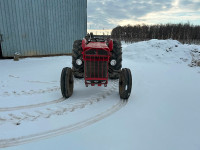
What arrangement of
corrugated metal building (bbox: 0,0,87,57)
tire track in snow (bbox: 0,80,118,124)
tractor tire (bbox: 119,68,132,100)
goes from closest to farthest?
tire track in snow (bbox: 0,80,118,124)
tractor tire (bbox: 119,68,132,100)
corrugated metal building (bbox: 0,0,87,57)

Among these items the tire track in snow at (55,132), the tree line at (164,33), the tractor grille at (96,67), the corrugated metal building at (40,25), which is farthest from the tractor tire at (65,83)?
the tree line at (164,33)

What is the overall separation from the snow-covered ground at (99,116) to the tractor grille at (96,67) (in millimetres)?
538

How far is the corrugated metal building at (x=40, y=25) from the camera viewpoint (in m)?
7.02

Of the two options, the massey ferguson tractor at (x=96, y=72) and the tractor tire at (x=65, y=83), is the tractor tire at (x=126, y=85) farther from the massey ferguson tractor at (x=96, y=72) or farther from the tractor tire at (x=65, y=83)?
the tractor tire at (x=65, y=83)

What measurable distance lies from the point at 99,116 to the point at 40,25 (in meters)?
6.98

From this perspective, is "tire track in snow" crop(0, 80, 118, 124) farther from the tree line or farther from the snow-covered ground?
the tree line

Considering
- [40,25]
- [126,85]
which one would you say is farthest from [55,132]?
[40,25]

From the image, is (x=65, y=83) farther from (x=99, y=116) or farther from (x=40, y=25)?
(x=40, y=25)

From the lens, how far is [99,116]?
8.35 ft

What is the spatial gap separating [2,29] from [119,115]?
7.32 metres

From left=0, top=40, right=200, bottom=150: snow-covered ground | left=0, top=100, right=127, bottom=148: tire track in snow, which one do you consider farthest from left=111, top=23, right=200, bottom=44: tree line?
left=0, top=100, right=127, bottom=148: tire track in snow

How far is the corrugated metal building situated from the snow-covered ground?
3499 mm

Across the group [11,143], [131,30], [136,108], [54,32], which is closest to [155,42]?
[54,32]

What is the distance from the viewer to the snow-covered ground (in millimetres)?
1937
